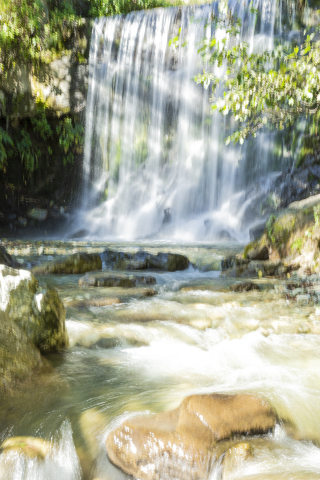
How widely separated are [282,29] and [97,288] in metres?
12.3

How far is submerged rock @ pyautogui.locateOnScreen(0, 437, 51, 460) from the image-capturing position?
5.69ft

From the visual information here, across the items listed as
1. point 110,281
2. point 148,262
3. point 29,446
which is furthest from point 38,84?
point 29,446

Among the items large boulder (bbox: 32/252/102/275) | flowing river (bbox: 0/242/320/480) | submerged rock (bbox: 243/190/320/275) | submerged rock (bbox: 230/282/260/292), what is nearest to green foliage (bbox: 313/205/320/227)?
submerged rock (bbox: 243/190/320/275)

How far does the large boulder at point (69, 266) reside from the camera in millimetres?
6633

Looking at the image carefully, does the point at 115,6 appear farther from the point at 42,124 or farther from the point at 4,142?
the point at 4,142

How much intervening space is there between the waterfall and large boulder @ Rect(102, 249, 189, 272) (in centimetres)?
553

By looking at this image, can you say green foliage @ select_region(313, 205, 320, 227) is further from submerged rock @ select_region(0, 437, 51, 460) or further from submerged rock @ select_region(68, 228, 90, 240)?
submerged rock @ select_region(68, 228, 90, 240)

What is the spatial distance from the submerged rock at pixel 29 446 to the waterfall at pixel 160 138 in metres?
11.2

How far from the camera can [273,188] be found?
40.9ft

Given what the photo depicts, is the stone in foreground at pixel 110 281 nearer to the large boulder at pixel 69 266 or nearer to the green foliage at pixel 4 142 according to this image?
the large boulder at pixel 69 266

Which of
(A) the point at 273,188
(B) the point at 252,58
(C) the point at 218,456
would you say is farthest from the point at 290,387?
(A) the point at 273,188

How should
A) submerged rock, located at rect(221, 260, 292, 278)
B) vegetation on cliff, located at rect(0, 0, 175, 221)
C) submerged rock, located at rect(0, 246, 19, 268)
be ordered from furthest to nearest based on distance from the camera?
vegetation on cliff, located at rect(0, 0, 175, 221) < submerged rock, located at rect(221, 260, 292, 278) < submerged rock, located at rect(0, 246, 19, 268)

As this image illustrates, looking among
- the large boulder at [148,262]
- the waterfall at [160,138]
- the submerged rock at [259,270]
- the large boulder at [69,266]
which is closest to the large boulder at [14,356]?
the large boulder at [69,266]

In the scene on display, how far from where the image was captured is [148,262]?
7309 millimetres
